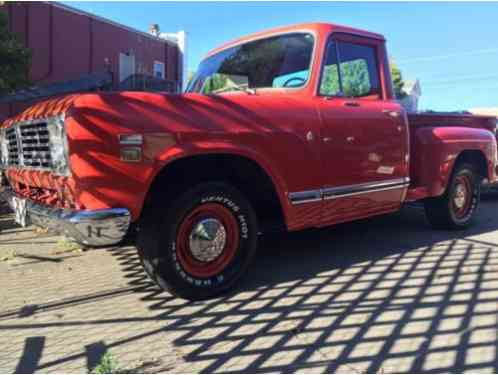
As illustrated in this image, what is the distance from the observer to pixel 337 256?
448cm

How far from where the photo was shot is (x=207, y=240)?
3.28 meters

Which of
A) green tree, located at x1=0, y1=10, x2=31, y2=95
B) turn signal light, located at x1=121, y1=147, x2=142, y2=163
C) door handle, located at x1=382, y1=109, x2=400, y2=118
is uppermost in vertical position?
green tree, located at x1=0, y1=10, x2=31, y2=95

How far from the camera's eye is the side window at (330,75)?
394cm

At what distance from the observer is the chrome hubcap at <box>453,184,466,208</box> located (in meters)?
5.52

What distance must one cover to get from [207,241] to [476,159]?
4.11 m

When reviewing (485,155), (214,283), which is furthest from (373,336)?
(485,155)

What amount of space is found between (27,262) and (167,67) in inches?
489

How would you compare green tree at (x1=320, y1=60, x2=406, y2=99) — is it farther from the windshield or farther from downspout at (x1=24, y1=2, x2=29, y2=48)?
downspout at (x1=24, y1=2, x2=29, y2=48)

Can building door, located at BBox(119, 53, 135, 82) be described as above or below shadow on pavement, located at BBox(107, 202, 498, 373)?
above

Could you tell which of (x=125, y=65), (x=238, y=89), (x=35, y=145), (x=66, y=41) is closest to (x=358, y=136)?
(x=238, y=89)

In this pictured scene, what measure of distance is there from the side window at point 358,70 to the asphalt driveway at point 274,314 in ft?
5.30

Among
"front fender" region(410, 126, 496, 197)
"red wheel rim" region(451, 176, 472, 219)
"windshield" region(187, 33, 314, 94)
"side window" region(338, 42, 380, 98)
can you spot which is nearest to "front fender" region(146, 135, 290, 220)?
"windshield" region(187, 33, 314, 94)

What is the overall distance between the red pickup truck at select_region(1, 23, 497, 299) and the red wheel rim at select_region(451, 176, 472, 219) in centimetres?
67

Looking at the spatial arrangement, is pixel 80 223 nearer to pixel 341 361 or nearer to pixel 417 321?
pixel 341 361
